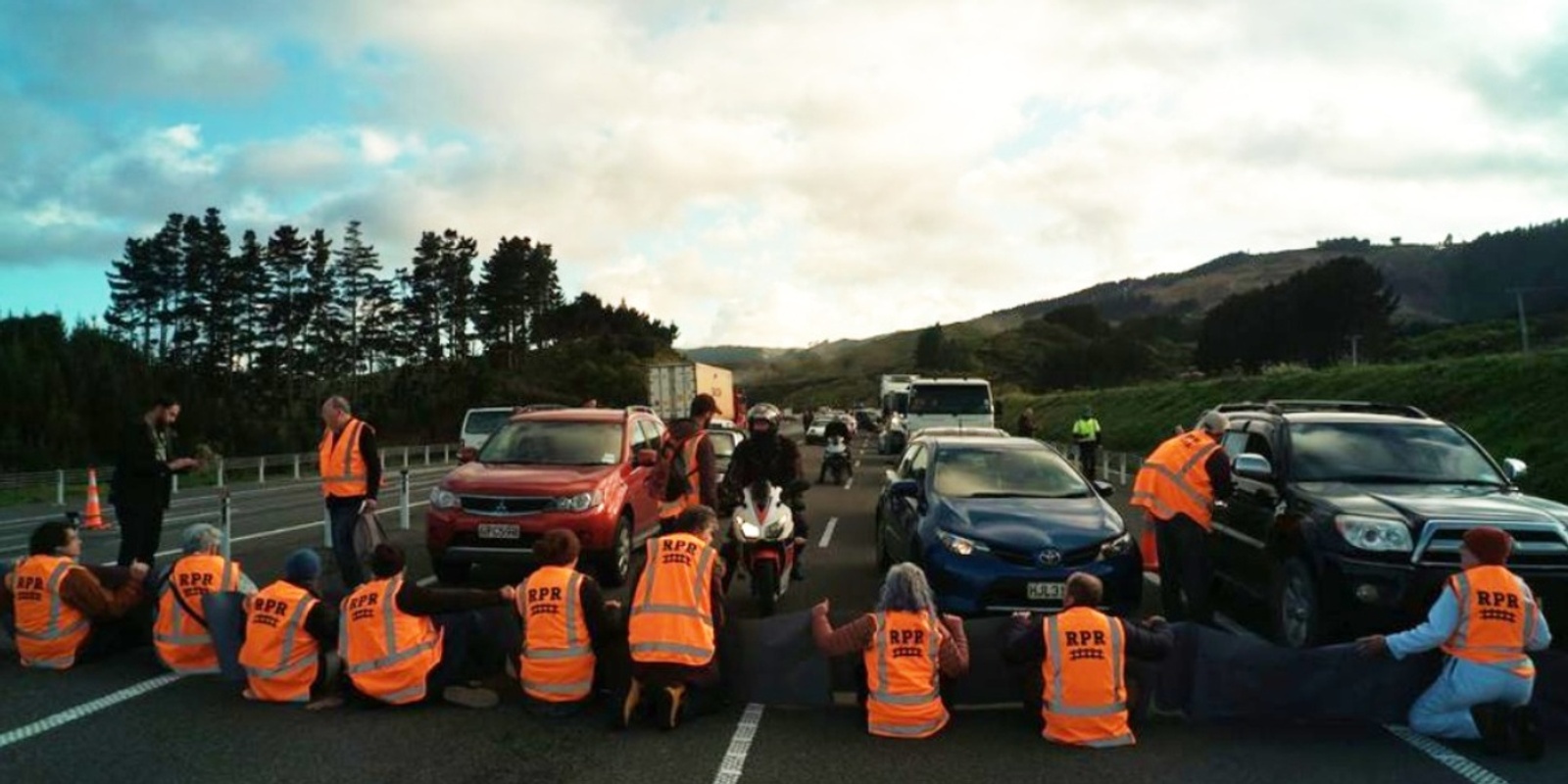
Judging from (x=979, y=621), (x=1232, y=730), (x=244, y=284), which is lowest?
(x=1232, y=730)

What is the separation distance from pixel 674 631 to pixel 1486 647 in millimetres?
4366

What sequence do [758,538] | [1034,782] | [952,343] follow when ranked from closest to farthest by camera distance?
[1034,782], [758,538], [952,343]

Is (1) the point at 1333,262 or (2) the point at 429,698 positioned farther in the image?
(1) the point at 1333,262

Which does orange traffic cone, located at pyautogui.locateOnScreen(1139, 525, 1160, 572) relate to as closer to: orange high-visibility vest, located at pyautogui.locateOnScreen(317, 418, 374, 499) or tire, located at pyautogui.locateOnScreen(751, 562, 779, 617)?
tire, located at pyautogui.locateOnScreen(751, 562, 779, 617)

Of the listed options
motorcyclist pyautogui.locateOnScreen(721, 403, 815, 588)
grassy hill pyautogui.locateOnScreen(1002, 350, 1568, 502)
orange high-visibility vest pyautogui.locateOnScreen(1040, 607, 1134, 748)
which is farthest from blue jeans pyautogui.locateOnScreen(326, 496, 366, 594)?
grassy hill pyautogui.locateOnScreen(1002, 350, 1568, 502)

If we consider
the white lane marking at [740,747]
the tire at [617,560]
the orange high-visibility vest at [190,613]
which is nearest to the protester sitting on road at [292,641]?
the orange high-visibility vest at [190,613]

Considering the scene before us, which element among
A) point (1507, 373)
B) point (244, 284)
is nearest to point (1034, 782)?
point (1507, 373)

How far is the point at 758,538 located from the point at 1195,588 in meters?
3.48

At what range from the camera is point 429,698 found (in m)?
6.62

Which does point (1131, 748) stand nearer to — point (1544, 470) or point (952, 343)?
point (1544, 470)

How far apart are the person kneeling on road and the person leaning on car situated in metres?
5.07

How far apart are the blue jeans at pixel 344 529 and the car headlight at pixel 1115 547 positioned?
628 centimetres

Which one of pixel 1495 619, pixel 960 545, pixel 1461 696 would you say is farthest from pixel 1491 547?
pixel 960 545

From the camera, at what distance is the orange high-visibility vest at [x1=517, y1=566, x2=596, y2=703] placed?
6.36 m
